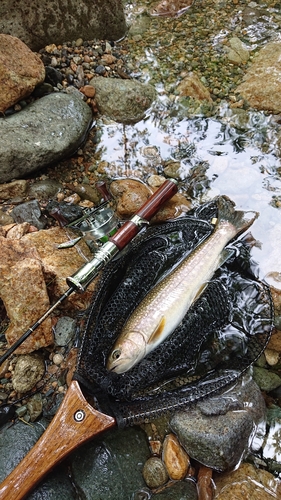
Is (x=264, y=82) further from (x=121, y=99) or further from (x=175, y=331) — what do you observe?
(x=175, y=331)

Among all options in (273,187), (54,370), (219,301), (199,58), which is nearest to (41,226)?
(54,370)

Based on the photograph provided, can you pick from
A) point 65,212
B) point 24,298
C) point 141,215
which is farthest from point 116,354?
point 65,212

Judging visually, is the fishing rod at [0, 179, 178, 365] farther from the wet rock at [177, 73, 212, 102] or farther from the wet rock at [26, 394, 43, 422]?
the wet rock at [177, 73, 212, 102]

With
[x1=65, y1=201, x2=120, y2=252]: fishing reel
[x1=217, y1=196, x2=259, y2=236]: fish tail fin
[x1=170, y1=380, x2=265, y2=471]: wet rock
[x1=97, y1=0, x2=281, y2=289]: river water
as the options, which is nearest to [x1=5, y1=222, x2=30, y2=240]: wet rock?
[x1=65, y1=201, x2=120, y2=252]: fishing reel

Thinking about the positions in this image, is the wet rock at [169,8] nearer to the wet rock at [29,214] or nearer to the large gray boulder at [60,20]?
the large gray boulder at [60,20]

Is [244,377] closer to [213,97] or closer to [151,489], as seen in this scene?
[151,489]
